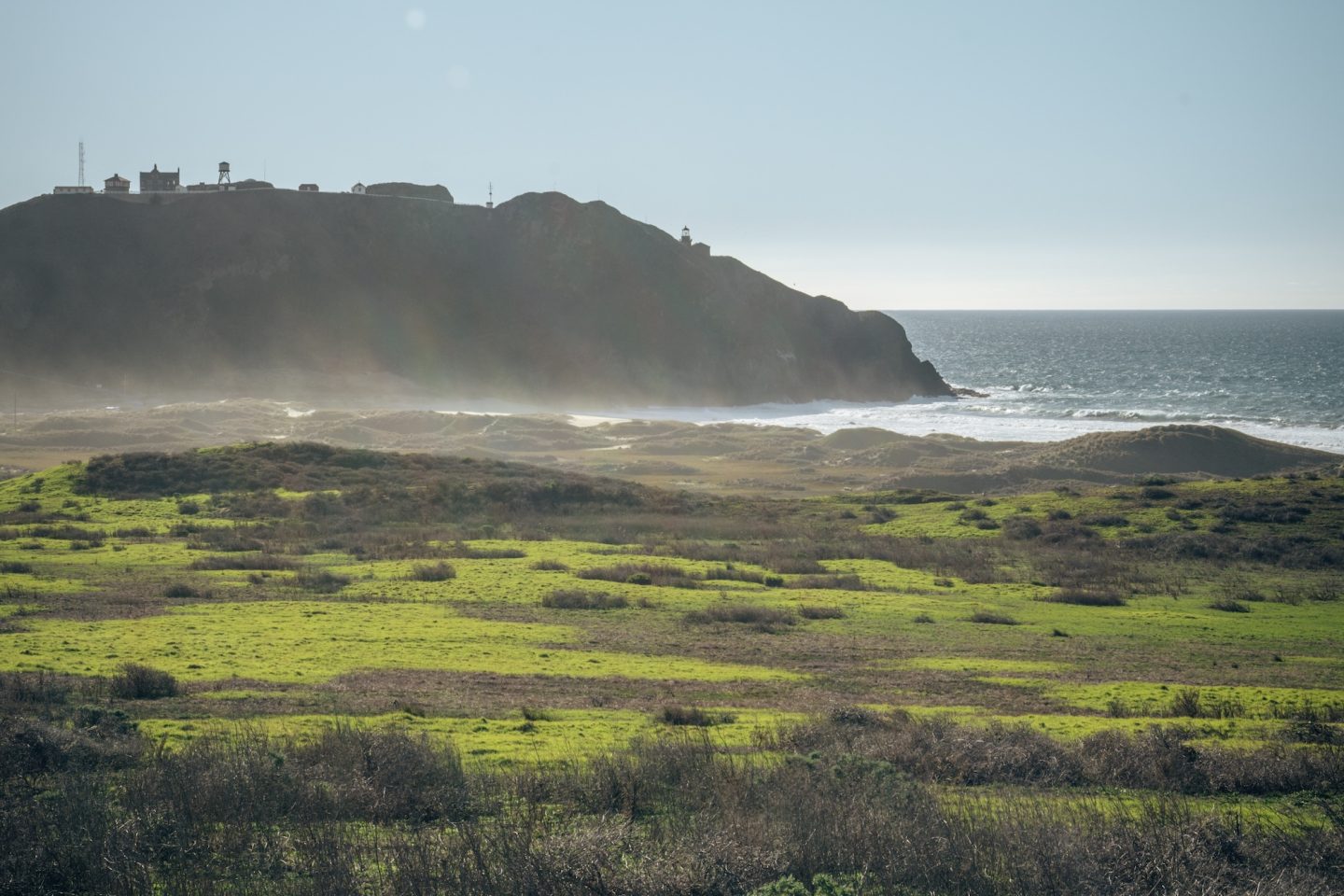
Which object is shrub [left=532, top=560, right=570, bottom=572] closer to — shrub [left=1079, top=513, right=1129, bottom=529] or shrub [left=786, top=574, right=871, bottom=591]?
shrub [left=786, top=574, right=871, bottom=591]

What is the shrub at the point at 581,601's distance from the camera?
2344cm

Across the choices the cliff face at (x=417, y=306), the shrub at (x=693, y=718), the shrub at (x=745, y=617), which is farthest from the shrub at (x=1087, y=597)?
the cliff face at (x=417, y=306)

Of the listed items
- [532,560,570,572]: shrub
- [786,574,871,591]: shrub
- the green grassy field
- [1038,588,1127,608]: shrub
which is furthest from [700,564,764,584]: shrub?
[1038,588,1127,608]: shrub

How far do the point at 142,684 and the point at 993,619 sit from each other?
16037mm

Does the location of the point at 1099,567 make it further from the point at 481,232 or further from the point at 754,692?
the point at 481,232

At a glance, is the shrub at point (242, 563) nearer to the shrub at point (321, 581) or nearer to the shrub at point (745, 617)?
the shrub at point (321, 581)

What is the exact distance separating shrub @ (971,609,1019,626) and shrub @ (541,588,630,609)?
290 inches

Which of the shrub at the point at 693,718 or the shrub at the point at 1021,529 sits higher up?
the shrub at the point at 693,718

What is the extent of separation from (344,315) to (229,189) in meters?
23.2

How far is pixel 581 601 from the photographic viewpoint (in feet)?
77.5

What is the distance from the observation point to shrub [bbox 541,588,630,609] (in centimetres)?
2344

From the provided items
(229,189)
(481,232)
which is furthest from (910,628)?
(229,189)

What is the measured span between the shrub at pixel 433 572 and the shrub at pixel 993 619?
1210 centimetres

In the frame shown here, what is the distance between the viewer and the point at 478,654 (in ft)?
60.2
